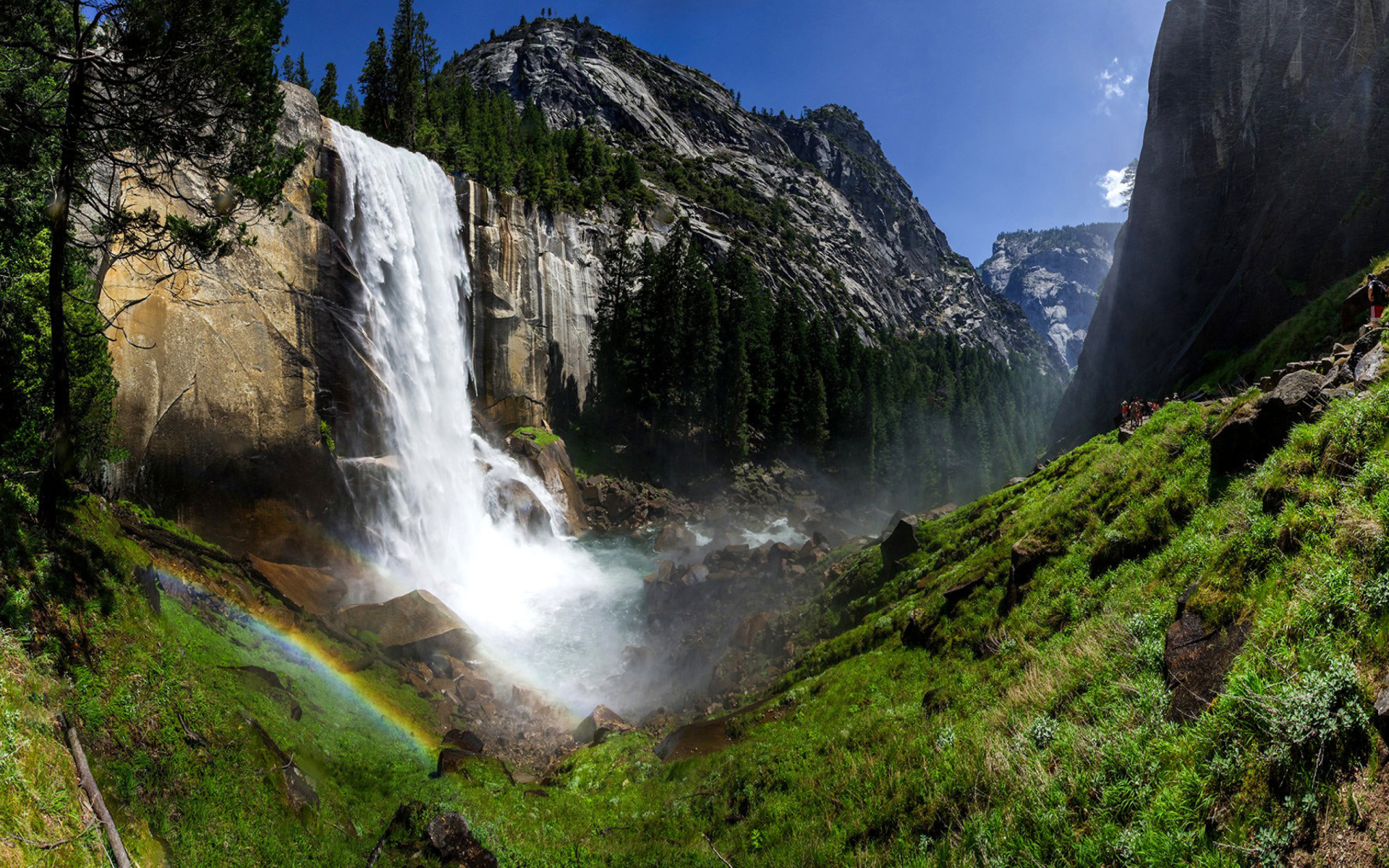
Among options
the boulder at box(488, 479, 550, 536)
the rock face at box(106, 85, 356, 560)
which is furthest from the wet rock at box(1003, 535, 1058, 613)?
the boulder at box(488, 479, 550, 536)

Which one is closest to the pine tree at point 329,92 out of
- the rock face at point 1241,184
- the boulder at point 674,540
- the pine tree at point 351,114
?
the pine tree at point 351,114

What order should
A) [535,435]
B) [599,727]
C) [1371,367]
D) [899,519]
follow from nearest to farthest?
1. [1371,367]
2. [599,727]
3. [899,519]
4. [535,435]

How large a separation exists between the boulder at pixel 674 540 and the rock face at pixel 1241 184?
113ft

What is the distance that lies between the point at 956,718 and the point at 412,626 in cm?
1760

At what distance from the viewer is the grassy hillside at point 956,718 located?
179 inches

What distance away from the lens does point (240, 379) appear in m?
22.2

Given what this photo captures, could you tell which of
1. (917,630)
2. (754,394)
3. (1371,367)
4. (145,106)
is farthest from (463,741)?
(754,394)

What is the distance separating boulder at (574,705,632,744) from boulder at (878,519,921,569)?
10.0 meters

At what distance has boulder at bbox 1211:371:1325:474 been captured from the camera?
8344 millimetres

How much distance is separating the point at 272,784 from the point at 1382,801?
12.3m

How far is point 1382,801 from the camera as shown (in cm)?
353

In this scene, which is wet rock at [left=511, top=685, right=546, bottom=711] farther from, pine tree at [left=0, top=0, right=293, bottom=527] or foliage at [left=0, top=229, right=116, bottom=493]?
foliage at [left=0, top=229, right=116, bottom=493]

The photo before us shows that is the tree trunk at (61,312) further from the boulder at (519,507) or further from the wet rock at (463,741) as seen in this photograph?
the boulder at (519,507)

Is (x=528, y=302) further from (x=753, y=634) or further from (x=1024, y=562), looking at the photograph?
(x=1024, y=562)
